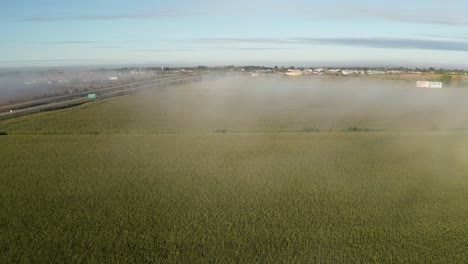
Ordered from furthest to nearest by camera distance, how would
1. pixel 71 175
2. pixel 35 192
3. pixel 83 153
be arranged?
pixel 83 153 < pixel 71 175 < pixel 35 192

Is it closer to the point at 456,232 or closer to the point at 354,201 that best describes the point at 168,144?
the point at 354,201

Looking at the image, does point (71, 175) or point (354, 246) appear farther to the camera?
point (71, 175)

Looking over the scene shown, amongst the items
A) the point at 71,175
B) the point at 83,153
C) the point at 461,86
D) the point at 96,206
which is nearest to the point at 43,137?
the point at 83,153

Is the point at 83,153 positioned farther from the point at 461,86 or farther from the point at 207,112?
the point at 461,86

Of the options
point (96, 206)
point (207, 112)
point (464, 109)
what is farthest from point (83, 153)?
point (464, 109)

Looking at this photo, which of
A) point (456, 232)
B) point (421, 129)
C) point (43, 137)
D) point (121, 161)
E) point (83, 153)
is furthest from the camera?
point (421, 129)

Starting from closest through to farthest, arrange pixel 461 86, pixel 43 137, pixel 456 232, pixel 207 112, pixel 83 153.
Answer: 1. pixel 456 232
2. pixel 83 153
3. pixel 43 137
4. pixel 207 112
5. pixel 461 86
